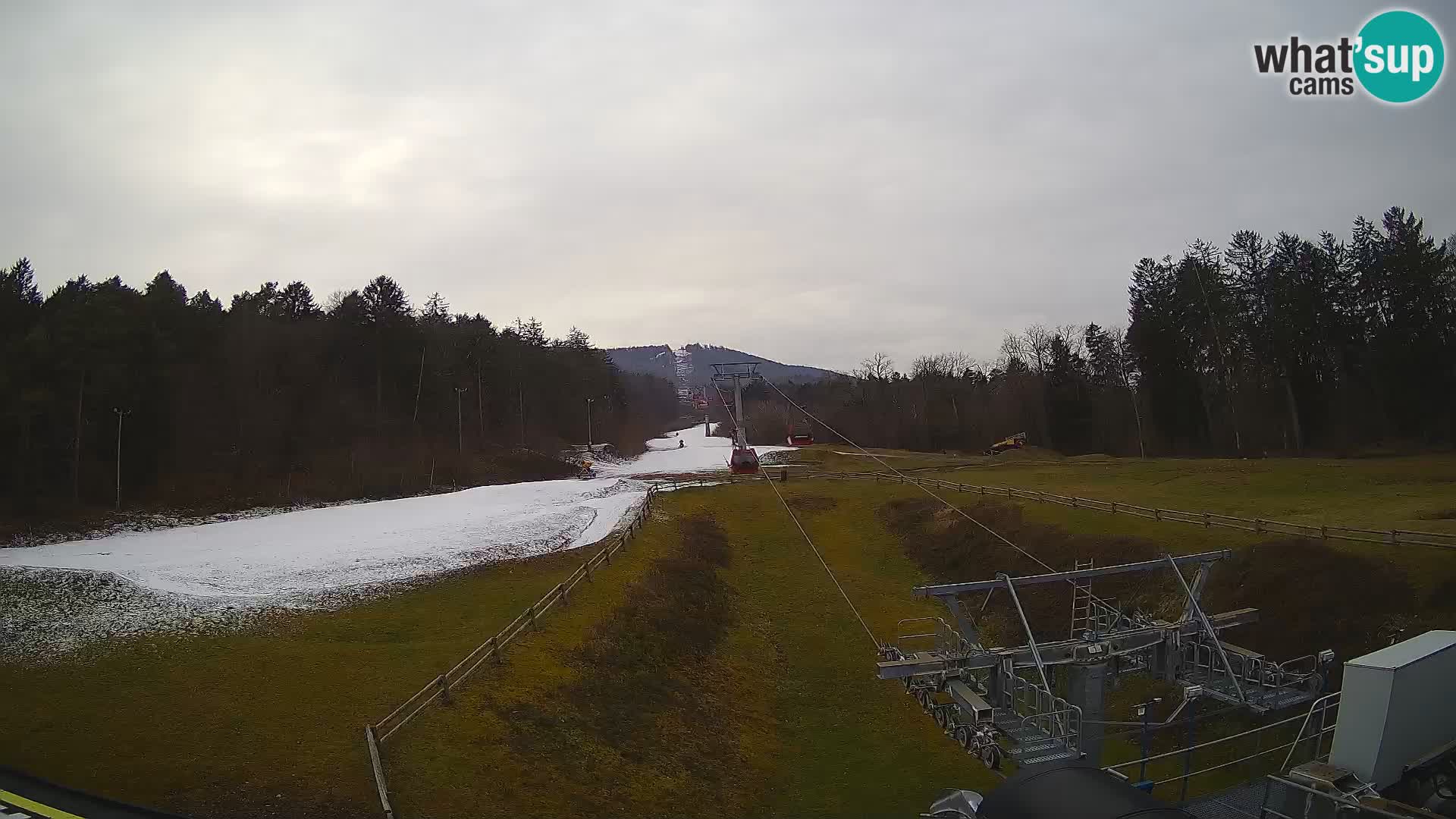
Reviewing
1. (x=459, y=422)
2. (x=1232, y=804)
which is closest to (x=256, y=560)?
(x=1232, y=804)

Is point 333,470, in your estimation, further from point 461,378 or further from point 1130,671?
→ point 1130,671

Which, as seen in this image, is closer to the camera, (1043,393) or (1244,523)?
(1244,523)

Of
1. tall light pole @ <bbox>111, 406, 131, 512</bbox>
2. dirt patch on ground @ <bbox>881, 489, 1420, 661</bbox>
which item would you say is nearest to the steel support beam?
dirt patch on ground @ <bbox>881, 489, 1420, 661</bbox>

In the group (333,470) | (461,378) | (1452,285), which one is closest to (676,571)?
(333,470)

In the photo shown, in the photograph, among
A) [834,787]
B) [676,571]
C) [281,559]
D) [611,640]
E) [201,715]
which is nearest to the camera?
[201,715]

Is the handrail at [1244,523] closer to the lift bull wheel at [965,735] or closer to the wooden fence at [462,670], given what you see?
the lift bull wheel at [965,735]

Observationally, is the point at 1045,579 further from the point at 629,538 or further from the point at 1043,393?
the point at 1043,393

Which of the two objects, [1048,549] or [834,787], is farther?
[1048,549]
